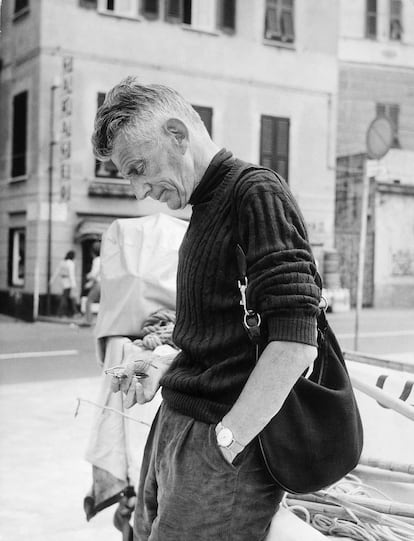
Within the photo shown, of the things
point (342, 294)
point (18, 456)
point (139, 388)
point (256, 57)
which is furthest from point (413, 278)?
point (139, 388)

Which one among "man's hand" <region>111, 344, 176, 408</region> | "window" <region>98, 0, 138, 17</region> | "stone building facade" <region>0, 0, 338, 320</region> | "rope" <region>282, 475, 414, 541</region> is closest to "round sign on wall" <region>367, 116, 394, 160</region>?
"stone building facade" <region>0, 0, 338, 320</region>

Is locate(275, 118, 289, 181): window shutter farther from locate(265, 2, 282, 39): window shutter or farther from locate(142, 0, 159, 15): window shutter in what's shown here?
locate(142, 0, 159, 15): window shutter

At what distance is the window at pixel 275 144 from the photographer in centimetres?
639

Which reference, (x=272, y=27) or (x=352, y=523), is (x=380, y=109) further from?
(x=352, y=523)

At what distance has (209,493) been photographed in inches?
51.3

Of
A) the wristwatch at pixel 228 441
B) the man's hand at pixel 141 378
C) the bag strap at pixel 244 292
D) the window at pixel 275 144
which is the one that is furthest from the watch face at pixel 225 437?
the window at pixel 275 144

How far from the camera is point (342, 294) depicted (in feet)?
18.9

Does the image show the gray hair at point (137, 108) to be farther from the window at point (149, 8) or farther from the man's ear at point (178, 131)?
the window at point (149, 8)

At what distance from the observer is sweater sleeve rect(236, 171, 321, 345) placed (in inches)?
47.4

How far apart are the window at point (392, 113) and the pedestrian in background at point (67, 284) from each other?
2.61 m

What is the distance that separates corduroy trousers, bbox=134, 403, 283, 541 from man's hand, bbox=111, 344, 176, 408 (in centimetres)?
12

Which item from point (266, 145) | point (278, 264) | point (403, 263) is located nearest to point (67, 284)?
point (266, 145)

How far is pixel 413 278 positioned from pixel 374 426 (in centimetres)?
388

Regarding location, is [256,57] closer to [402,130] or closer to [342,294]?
[402,130]
